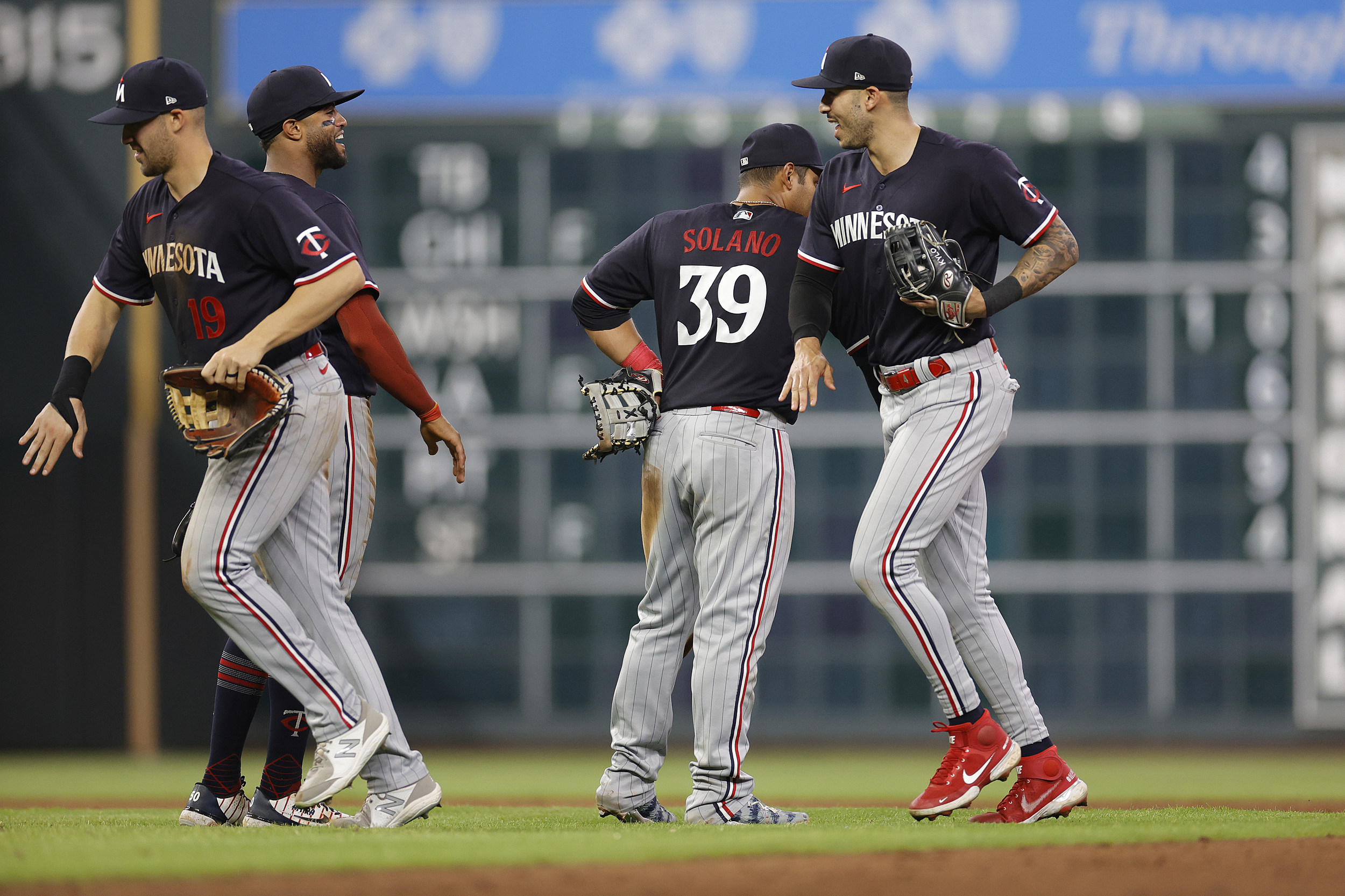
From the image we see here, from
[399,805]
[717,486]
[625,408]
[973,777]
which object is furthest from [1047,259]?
[399,805]

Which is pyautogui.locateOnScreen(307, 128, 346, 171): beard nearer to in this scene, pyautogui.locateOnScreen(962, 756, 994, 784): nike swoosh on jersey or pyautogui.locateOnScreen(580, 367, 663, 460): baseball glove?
pyautogui.locateOnScreen(580, 367, 663, 460): baseball glove

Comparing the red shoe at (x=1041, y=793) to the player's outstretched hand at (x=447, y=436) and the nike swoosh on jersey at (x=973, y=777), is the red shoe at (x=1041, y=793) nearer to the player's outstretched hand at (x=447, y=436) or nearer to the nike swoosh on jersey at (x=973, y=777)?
the nike swoosh on jersey at (x=973, y=777)

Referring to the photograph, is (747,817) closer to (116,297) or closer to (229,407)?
(229,407)

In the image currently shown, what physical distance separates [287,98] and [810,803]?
3111 millimetres

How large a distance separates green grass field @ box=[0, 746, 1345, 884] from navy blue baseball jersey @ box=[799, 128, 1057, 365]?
1214 mm

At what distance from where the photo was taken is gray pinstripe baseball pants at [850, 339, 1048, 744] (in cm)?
374

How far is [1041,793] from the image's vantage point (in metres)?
3.80

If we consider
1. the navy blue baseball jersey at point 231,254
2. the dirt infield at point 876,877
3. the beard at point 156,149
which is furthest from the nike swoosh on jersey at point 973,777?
the beard at point 156,149

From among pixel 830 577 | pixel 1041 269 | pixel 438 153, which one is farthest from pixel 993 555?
Answer: pixel 1041 269

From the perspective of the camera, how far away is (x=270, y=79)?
407cm

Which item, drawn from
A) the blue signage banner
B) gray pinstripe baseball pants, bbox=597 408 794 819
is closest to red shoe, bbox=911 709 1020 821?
gray pinstripe baseball pants, bbox=597 408 794 819

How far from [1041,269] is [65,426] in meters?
2.37

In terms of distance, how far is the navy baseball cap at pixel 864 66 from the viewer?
388cm

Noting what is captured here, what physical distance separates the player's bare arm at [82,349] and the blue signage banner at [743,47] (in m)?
5.08
